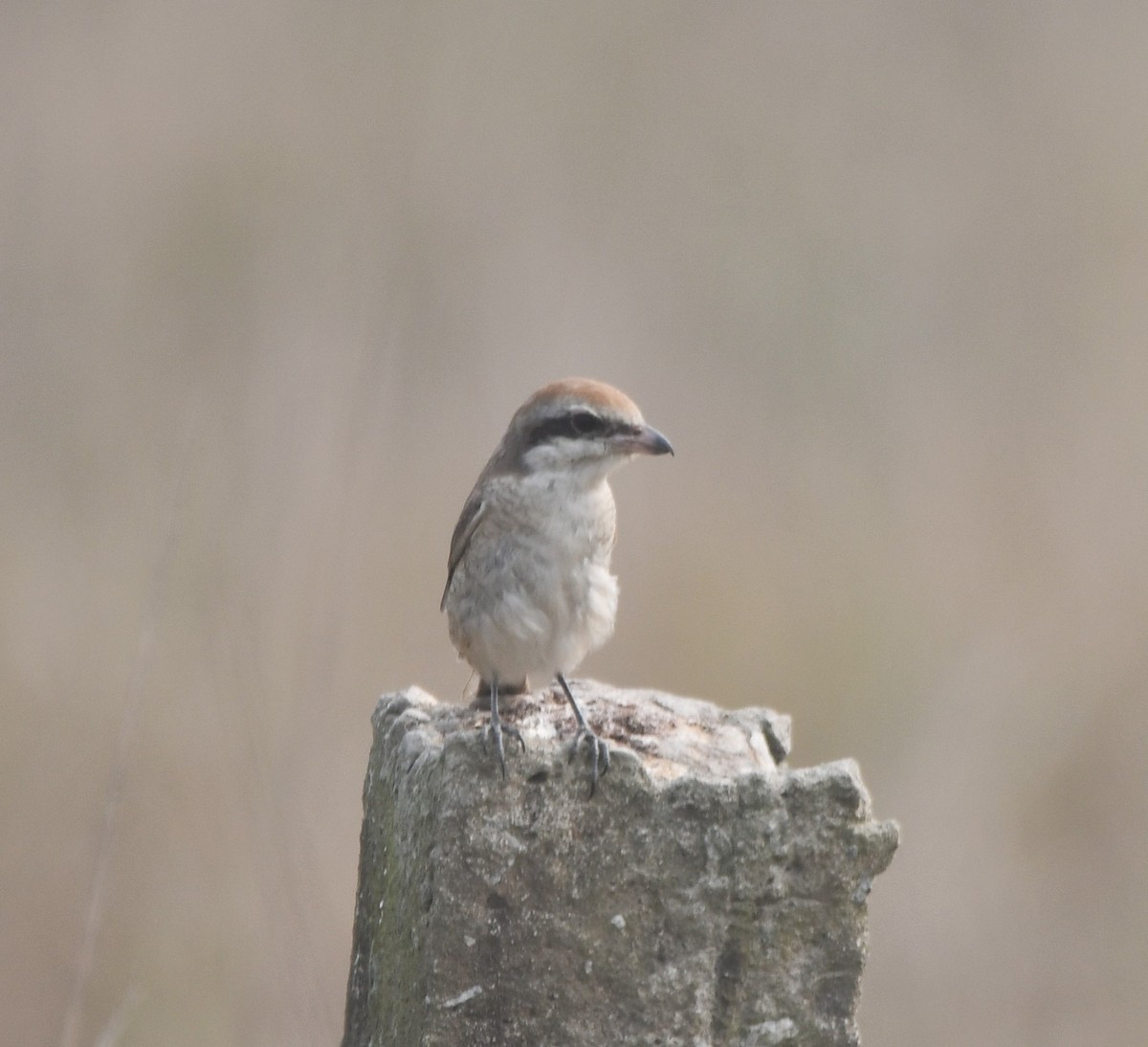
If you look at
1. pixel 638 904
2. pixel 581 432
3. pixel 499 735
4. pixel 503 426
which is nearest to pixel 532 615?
pixel 581 432

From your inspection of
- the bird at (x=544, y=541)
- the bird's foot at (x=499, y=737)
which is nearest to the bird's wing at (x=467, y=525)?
the bird at (x=544, y=541)

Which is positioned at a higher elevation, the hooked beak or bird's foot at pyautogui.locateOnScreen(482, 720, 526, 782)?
the hooked beak

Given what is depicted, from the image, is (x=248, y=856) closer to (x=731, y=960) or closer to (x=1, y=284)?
(x=1, y=284)

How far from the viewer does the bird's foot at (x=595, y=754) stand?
7.50ft

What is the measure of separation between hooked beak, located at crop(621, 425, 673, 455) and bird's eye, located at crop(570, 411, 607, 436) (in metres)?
0.06

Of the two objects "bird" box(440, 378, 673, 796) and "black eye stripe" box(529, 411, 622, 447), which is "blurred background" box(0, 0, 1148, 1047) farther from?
"black eye stripe" box(529, 411, 622, 447)

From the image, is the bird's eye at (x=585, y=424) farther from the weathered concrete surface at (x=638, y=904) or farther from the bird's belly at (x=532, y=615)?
the weathered concrete surface at (x=638, y=904)

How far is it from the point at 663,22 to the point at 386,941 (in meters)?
7.82

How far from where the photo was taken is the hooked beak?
11.8 feet

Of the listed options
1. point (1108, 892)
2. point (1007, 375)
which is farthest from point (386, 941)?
point (1007, 375)

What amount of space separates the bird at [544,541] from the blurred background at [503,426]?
789 mm

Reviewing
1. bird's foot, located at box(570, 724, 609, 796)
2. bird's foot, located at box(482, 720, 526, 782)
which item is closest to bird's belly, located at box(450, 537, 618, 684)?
bird's foot, located at box(482, 720, 526, 782)

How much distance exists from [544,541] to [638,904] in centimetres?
148

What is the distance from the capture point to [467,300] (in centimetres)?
748
